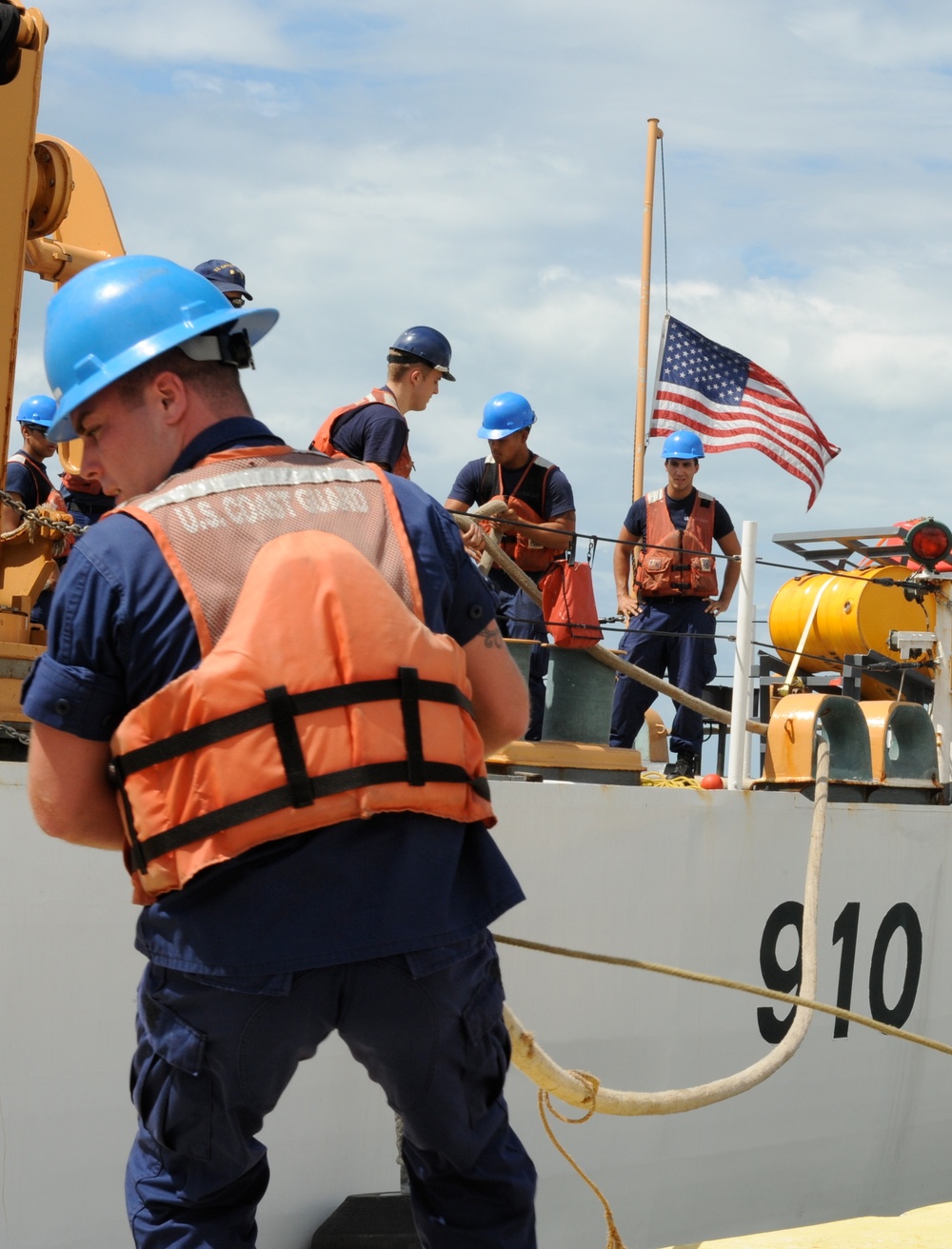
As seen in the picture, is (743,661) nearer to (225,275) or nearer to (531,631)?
(531,631)

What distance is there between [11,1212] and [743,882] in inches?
113

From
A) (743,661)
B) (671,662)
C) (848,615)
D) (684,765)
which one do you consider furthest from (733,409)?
(743,661)

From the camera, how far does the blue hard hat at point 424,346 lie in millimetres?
5234

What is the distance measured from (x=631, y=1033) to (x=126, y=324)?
368 cm

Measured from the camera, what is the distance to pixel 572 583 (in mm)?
5680

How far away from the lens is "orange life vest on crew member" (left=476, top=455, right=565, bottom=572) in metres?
6.16

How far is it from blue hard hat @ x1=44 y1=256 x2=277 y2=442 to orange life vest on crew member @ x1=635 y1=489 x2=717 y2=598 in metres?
4.76

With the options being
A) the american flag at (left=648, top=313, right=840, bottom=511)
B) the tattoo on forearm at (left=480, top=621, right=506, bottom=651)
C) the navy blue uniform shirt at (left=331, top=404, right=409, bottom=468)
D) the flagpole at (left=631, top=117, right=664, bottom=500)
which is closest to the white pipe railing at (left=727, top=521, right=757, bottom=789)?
the navy blue uniform shirt at (left=331, top=404, right=409, bottom=468)

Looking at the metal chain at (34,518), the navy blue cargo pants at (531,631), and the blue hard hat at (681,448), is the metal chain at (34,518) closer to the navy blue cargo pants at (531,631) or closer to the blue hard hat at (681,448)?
the navy blue cargo pants at (531,631)

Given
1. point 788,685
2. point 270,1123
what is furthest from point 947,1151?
point 270,1123

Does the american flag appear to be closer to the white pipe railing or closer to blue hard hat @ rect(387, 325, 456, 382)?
the white pipe railing

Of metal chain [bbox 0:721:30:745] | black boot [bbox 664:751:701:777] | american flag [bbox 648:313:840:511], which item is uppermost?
american flag [bbox 648:313:840:511]

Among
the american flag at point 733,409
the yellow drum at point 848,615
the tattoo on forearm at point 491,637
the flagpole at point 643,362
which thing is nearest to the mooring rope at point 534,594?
→ the yellow drum at point 848,615

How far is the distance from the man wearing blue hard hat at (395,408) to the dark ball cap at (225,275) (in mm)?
544
